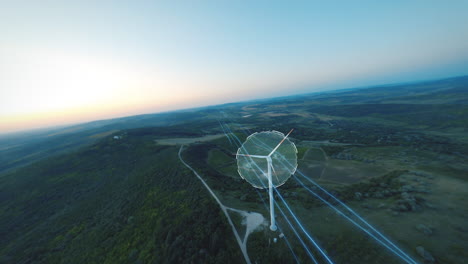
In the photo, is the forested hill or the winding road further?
the forested hill

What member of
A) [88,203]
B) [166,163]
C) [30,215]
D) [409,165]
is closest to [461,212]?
[409,165]

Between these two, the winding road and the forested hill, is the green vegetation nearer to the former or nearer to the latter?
the forested hill

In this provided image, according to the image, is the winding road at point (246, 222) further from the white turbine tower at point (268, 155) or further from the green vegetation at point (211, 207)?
the white turbine tower at point (268, 155)

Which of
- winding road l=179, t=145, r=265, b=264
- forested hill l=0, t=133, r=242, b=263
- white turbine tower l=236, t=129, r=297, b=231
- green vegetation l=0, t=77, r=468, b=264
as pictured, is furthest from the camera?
forested hill l=0, t=133, r=242, b=263

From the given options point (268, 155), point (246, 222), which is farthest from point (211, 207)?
point (268, 155)

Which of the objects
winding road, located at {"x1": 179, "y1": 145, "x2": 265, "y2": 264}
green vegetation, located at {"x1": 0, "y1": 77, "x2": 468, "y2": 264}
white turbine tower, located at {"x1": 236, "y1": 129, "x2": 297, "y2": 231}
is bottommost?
green vegetation, located at {"x1": 0, "y1": 77, "x2": 468, "y2": 264}

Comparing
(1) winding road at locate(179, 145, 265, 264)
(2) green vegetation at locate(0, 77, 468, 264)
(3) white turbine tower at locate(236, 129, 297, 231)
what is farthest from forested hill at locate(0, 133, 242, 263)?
(3) white turbine tower at locate(236, 129, 297, 231)

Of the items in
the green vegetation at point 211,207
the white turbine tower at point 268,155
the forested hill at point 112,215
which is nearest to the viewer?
the white turbine tower at point 268,155

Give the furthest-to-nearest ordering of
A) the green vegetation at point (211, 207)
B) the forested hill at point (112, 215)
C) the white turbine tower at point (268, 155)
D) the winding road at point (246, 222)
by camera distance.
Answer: the forested hill at point (112, 215), the winding road at point (246, 222), the green vegetation at point (211, 207), the white turbine tower at point (268, 155)
